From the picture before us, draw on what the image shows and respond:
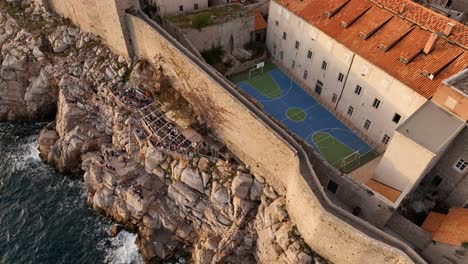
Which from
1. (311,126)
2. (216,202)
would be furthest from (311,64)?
(216,202)

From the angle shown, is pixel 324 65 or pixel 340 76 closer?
pixel 340 76

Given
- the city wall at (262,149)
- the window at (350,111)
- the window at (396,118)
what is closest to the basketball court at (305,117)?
the window at (350,111)

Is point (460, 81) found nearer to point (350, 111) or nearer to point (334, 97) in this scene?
point (350, 111)

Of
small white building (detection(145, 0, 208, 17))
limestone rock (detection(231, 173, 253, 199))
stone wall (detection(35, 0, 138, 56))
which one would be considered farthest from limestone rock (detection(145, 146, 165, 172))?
small white building (detection(145, 0, 208, 17))

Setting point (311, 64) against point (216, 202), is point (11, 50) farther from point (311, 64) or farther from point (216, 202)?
point (311, 64)

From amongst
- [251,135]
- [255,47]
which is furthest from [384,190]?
[255,47]
